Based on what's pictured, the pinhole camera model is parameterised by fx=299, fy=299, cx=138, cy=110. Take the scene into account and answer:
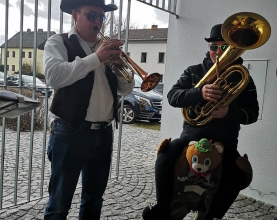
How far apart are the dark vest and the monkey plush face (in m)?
0.82

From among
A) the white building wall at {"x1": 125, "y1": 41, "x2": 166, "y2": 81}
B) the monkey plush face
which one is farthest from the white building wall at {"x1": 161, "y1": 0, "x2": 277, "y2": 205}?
the white building wall at {"x1": 125, "y1": 41, "x2": 166, "y2": 81}

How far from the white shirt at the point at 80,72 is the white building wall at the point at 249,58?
192cm

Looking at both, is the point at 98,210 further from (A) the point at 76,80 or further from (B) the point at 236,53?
(B) the point at 236,53

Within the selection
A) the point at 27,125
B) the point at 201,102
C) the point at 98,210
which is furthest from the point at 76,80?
the point at 27,125

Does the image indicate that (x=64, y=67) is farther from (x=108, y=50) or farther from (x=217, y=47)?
(x=217, y=47)

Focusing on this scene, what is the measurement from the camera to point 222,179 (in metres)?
2.15

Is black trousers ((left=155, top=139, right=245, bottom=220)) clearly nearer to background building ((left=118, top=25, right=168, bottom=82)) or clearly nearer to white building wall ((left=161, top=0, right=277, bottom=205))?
white building wall ((left=161, top=0, right=277, bottom=205))

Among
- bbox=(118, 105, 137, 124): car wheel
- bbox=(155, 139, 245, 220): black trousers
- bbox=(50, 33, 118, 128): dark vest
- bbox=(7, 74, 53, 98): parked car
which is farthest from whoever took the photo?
bbox=(118, 105, 137, 124): car wheel

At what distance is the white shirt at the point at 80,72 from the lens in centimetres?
194

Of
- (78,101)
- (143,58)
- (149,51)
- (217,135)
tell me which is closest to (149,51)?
(149,51)

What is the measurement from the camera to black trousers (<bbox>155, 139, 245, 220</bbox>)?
2.15m

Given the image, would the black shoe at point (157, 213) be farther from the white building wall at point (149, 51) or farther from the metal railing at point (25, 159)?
the white building wall at point (149, 51)

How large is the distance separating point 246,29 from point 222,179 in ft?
3.45

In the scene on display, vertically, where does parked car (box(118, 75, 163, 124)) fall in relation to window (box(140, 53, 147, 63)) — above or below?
below
